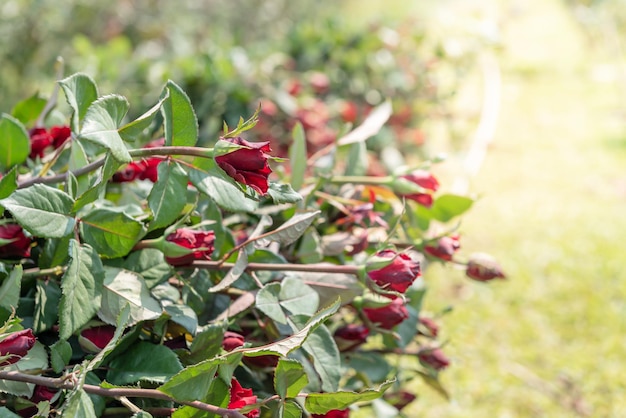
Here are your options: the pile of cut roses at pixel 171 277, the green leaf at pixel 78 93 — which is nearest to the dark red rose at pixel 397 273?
the pile of cut roses at pixel 171 277

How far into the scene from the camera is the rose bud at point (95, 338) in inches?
26.3

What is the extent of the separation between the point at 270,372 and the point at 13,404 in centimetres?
28

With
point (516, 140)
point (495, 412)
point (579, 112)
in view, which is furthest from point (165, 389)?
point (579, 112)

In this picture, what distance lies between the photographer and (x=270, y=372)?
815mm

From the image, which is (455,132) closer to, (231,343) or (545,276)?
(545,276)

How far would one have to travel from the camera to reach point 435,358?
1026 mm

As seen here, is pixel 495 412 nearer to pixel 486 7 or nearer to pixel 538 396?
pixel 538 396

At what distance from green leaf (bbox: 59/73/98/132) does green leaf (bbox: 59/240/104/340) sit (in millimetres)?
135

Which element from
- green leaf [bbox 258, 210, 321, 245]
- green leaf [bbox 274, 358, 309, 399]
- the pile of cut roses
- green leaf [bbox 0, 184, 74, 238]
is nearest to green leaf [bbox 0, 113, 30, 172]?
the pile of cut roses

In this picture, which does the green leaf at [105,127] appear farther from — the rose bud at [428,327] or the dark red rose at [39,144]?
the rose bud at [428,327]

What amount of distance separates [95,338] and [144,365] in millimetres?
57

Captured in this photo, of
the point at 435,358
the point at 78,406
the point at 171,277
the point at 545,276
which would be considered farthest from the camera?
the point at 545,276

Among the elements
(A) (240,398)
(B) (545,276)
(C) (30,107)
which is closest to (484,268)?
(A) (240,398)

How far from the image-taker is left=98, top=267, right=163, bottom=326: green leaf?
0.66 meters
